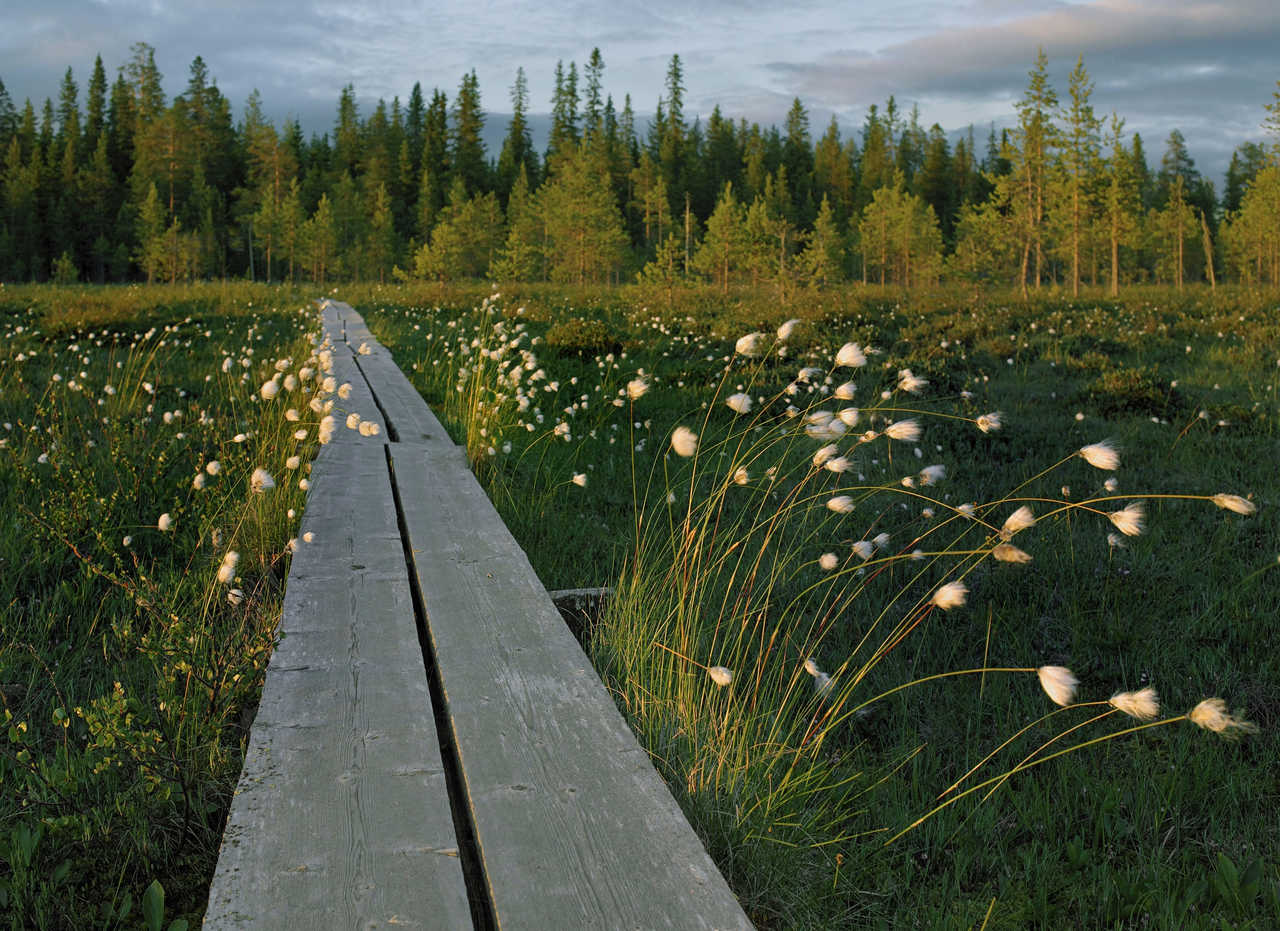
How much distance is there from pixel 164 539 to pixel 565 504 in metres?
2.13

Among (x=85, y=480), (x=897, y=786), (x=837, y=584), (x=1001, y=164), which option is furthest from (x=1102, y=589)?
(x=1001, y=164)

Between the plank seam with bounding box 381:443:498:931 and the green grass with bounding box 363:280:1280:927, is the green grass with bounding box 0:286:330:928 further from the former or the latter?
the green grass with bounding box 363:280:1280:927

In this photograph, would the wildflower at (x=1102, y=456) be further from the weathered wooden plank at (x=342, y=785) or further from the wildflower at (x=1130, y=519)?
the weathered wooden plank at (x=342, y=785)

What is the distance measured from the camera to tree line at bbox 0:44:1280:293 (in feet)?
126

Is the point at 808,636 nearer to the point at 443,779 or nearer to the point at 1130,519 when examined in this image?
the point at 1130,519

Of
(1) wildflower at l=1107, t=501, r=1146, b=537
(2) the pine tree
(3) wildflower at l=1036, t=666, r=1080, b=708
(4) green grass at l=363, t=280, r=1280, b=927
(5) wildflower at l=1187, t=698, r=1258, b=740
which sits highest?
(2) the pine tree

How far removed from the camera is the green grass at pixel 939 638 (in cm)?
215

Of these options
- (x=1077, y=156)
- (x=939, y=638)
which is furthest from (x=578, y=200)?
(x=939, y=638)

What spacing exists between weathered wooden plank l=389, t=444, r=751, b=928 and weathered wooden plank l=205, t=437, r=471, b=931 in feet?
0.28

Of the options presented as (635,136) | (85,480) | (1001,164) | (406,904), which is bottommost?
(406,904)

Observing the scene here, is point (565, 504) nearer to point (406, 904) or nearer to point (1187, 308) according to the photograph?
point (406, 904)

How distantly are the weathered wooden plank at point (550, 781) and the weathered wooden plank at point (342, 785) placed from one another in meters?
0.09

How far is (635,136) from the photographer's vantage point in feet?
312

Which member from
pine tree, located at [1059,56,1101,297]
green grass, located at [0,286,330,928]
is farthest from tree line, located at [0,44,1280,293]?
green grass, located at [0,286,330,928]
